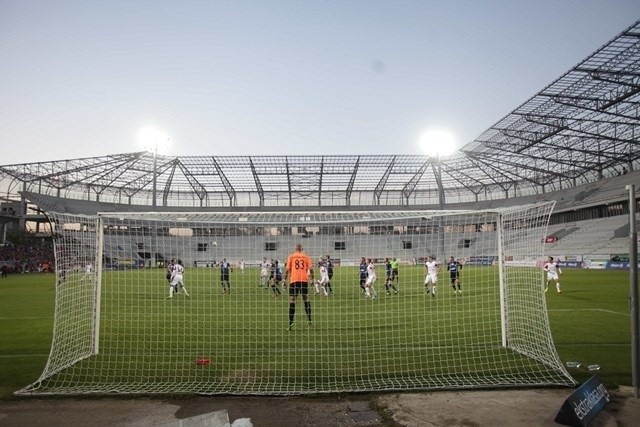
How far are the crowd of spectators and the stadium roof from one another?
7706mm

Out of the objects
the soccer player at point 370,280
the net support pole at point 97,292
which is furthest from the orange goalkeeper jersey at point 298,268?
the soccer player at point 370,280

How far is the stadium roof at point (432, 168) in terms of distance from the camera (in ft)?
98.7

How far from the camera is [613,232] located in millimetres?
40844

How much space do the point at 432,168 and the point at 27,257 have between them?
48.9 metres

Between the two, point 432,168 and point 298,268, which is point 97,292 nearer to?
point 298,268

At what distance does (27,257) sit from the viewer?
148ft

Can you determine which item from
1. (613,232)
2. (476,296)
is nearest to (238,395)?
(476,296)

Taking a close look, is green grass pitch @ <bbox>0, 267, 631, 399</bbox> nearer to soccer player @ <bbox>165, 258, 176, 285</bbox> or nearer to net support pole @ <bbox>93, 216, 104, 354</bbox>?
net support pole @ <bbox>93, 216, 104, 354</bbox>

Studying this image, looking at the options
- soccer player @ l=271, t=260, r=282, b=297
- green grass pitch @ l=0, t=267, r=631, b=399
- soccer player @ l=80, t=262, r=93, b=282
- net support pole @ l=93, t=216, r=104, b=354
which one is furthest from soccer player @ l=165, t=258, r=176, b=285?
net support pole @ l=93, t=216, r=104, b=354

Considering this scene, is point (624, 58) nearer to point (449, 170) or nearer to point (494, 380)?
point (494, 380)

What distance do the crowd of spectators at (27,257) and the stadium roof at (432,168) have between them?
7.71 meters

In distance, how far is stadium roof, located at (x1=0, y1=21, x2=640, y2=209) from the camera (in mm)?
30094

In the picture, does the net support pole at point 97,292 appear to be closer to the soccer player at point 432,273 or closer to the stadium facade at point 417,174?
the soccer player at point 432,273

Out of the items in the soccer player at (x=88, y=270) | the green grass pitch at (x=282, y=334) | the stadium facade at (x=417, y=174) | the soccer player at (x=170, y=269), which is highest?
the stadium facade at (x=417, y=174)
